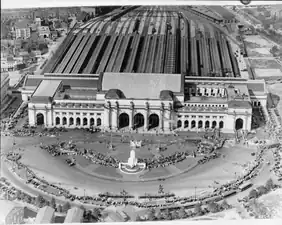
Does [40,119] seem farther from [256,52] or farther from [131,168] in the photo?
[256,52]

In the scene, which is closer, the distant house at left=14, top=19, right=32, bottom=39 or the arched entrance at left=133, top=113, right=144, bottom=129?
the arched entrance at left=133, top=113, right=144, bottom=129

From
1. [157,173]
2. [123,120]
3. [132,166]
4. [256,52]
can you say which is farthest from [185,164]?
[256,52]

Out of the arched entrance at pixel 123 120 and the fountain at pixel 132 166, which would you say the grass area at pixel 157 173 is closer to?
the fountain at pixel 132 166

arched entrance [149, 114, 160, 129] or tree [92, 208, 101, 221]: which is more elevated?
arched entrance [149, 114, 160, 129]

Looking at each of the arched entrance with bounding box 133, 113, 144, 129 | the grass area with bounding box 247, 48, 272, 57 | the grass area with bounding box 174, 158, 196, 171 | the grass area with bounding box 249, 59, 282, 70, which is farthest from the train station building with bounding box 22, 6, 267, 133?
the grass area with bounding box 174, 158, 196, 171

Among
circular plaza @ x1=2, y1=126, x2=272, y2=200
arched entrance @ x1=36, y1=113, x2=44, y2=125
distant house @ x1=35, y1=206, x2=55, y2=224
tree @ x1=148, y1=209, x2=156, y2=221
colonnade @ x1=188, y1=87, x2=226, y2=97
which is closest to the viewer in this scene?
distant house @ x1=35, y1=206, x2=55, y2=224

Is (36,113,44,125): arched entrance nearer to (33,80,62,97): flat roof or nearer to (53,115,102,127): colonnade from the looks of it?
(53,115,102,127): colonnade

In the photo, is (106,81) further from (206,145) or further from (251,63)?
(251,63)

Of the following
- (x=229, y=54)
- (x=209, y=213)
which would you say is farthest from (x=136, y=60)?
(x=209, y=213)

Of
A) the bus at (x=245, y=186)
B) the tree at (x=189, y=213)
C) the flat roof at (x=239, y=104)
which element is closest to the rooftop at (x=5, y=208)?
the tree at (x=189, y=213)
